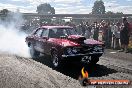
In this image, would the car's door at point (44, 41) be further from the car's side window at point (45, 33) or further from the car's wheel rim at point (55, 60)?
the car's wheel rim at point (55, 60)

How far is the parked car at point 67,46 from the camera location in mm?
8688

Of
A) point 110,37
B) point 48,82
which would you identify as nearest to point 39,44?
point 48,82

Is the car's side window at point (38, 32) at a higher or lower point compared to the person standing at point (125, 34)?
higher

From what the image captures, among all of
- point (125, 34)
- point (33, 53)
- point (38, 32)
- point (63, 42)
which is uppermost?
point (38, 32)

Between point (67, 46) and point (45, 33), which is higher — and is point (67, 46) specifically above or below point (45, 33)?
below

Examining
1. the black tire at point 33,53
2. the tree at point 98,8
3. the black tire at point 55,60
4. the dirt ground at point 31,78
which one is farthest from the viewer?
the tree at point 98,8

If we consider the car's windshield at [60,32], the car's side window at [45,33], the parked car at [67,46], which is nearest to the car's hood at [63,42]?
the parked car at [67,46]

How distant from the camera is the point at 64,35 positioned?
32.9 feet

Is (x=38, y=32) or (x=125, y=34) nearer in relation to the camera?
(x=38, y=32)

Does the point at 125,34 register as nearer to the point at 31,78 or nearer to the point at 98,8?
the point at 31,78

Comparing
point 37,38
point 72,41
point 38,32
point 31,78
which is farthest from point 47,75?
point 38,32

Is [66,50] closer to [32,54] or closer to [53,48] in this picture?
[53,48]

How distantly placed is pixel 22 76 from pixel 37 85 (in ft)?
4.63

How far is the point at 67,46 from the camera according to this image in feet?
28.3
